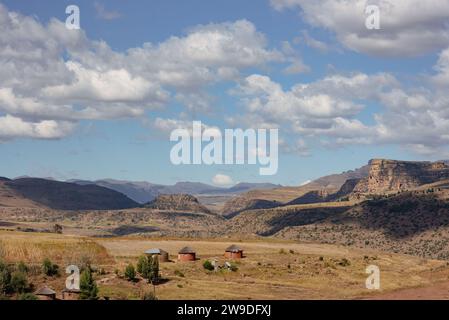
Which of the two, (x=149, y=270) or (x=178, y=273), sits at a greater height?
(x=149, y=270)

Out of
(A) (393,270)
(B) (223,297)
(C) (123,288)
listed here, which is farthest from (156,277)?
(A) (393,270)

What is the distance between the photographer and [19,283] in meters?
65.0

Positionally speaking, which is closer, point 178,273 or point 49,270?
point 49,270

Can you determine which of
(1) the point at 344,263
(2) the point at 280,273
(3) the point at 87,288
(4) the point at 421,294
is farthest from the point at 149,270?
(1) the point at 344,263

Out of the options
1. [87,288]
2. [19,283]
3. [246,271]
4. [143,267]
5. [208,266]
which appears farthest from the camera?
[246,271]

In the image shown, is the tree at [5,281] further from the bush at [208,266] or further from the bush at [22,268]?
the bush at [208,266]

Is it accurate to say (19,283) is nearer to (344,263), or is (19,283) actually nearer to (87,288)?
(87,288)

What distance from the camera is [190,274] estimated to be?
3334 inches

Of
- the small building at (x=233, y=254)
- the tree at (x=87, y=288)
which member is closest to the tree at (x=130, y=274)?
the tree at (x=87, y=288)
